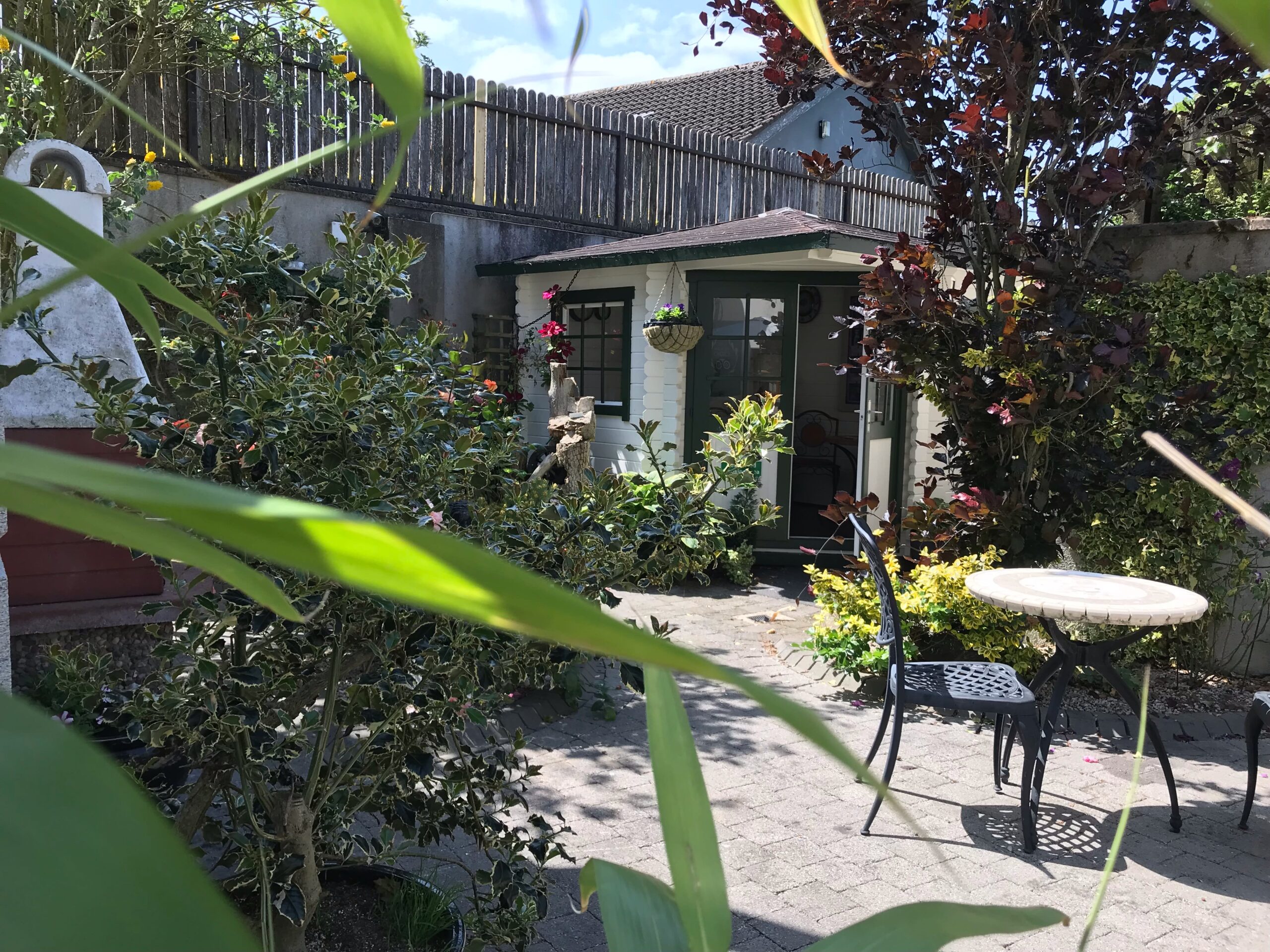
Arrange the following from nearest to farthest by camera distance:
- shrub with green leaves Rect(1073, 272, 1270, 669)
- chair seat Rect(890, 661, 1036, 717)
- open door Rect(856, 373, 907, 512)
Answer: chair seat Rect(890, 661, 1036, 717) → shrub with green leaves Rect(1073, 272, 1270, 669) → open door Rect(856, 373, 907, 512)

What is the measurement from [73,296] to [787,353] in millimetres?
5976

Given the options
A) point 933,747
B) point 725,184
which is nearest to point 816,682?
point 933,747

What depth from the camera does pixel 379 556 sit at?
184mm

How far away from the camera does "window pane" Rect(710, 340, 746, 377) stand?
8633mm

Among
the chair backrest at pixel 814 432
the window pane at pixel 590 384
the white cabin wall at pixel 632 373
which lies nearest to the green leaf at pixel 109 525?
the white cabin wall at pixel 632 373

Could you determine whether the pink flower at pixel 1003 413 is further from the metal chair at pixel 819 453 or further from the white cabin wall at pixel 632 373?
the metal chair at pixel 819 453

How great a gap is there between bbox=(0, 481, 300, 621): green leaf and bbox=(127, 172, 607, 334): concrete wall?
8.10 meters

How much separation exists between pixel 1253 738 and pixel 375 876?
127 inches

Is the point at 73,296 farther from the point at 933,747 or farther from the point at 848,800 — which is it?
the point at 933,747

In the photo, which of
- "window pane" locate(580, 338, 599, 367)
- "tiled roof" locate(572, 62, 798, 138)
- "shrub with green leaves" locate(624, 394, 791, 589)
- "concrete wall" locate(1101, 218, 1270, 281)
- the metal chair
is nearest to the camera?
"shrub with green leaves" locate(624, 394, 791, 589)

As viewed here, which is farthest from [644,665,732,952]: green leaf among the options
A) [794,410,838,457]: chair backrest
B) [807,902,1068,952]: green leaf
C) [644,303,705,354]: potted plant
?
[794,410,838,457]: chair backrest

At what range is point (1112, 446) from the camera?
5191mm

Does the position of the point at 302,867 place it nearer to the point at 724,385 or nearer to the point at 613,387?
the point at 724,385

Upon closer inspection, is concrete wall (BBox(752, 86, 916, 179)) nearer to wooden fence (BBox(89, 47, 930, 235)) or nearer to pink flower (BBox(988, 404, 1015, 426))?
wooden fence (BBox(89, 47, 930, 235))
